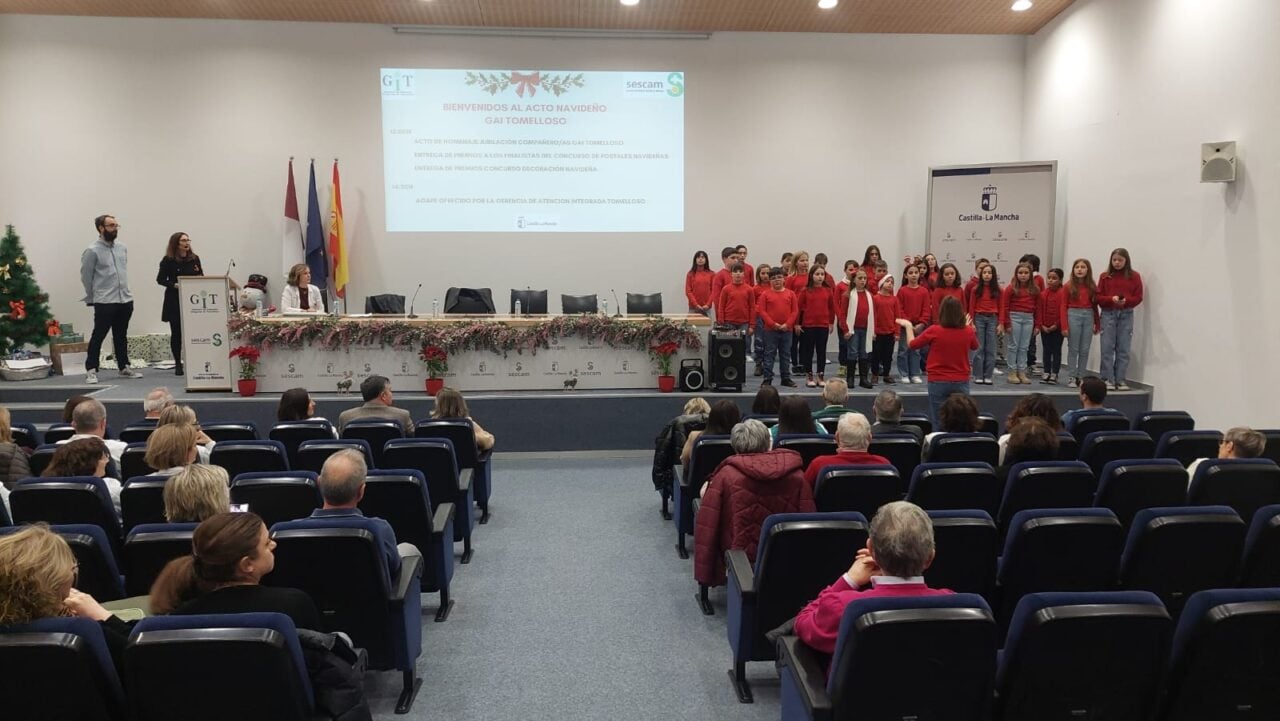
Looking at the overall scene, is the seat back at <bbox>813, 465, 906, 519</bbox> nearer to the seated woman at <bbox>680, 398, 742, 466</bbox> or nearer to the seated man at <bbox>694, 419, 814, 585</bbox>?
the seated man at <bbox>694, 419, 814, 585</bbox>

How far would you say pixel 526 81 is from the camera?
1087cm

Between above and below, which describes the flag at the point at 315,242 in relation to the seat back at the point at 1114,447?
above

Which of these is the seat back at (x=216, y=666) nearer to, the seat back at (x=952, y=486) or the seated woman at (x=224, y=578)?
the seated woman at (x=224, y=578)

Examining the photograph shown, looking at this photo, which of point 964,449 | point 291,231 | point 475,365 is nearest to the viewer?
point 964,449

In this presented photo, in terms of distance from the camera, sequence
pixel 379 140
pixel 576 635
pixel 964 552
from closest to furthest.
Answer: pixel 964 552
pixel 576 635
pixel 379 140

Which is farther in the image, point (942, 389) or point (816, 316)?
point (816, 316)

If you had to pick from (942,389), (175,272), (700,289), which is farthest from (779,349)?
(175,272)

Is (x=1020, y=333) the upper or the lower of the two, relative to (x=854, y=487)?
upper

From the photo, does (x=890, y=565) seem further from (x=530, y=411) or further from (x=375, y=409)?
(x=530, y=411)

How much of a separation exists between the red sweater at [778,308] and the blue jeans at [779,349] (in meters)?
0.16

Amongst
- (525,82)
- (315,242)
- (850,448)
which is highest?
(525,82)

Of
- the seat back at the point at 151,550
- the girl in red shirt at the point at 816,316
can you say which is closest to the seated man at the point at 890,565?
the seat back at the point at 151,550

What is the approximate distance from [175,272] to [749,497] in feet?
27.4

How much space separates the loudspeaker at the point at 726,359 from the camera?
26.2ft
